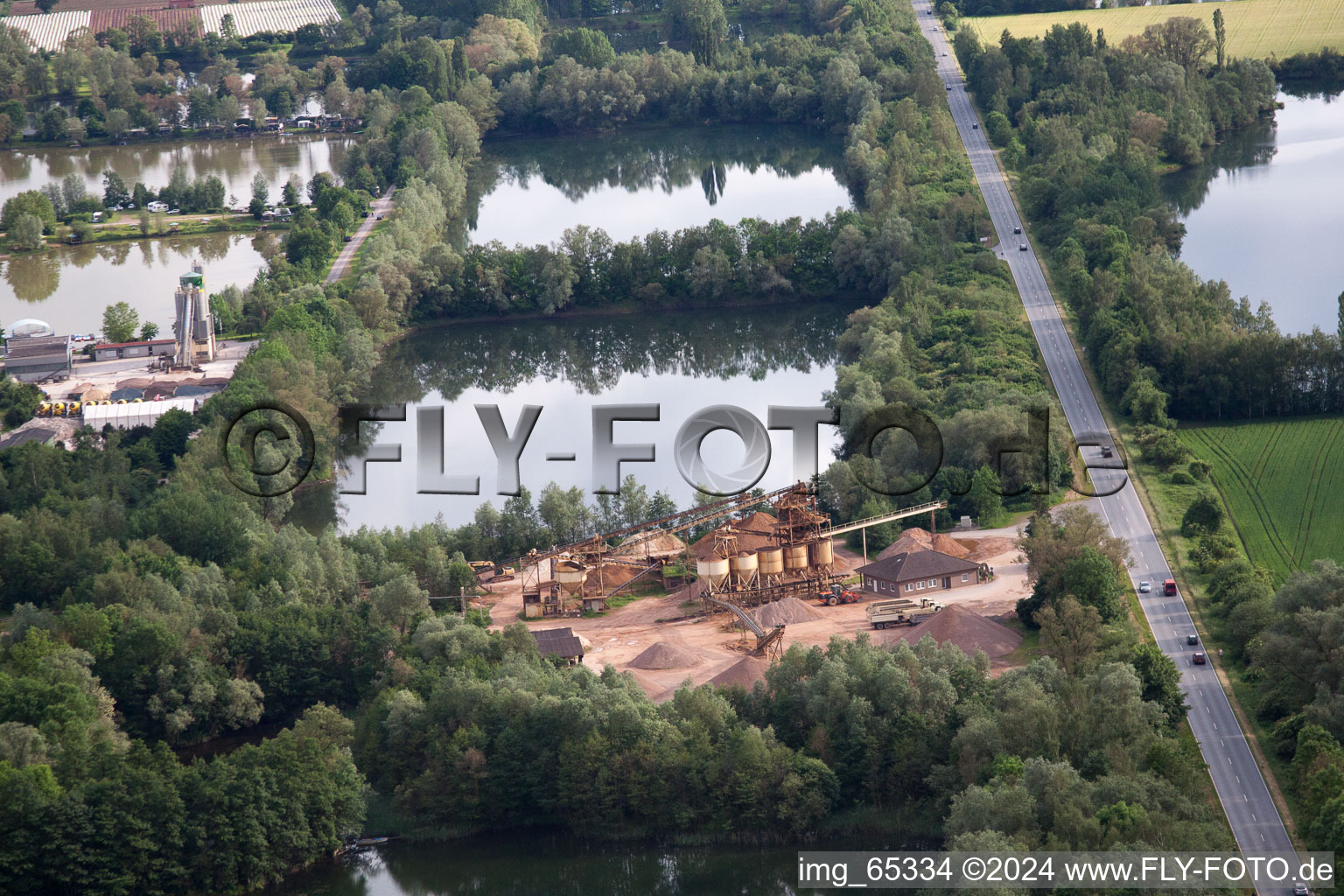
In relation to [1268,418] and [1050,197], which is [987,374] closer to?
[1268,418]

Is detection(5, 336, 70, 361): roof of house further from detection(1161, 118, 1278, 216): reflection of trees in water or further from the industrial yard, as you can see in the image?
detection(1161, 118, 1278, 216): reflection of trees in water

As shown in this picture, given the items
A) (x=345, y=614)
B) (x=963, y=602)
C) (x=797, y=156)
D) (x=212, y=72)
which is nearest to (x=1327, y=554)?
(x=963, y=602)

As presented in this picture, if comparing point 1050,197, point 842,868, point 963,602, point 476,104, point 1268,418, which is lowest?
point 842,868

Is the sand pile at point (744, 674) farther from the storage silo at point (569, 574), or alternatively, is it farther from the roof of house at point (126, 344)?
the roof of house at point (126, 344)

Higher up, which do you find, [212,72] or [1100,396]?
[212,72]

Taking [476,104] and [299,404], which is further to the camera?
[476,104]

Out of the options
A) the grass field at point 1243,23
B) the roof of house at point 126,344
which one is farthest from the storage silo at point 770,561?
the grass field at point 1243,23

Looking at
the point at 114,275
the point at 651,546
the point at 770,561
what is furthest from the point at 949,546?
the point at 114,275

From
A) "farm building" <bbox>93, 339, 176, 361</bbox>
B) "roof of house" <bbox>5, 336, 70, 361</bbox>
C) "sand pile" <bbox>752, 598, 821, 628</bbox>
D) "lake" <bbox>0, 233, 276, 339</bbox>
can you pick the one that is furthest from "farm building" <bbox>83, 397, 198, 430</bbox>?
"sand pile" <bbox>752, 598, 821, 628</bbox>

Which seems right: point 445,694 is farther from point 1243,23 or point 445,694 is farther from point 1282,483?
point 1243,23
